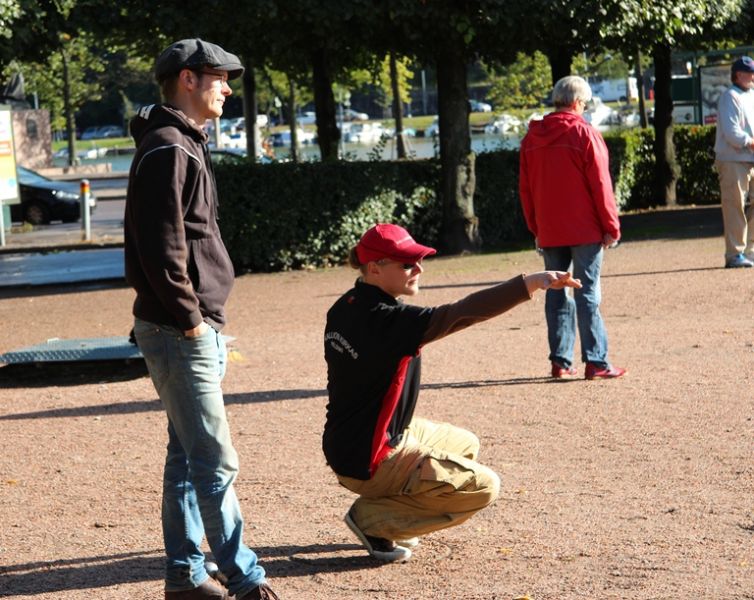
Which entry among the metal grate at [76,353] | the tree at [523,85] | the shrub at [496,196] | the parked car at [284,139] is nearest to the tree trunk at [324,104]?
the shrub at [496,196]

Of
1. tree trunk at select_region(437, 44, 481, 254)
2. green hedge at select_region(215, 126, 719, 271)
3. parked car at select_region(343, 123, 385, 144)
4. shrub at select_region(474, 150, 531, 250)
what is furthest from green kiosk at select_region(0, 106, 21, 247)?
parked car at select_region(343, 123, 385, 144)

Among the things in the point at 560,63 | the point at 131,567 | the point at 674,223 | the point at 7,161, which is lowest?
the point at 131,567

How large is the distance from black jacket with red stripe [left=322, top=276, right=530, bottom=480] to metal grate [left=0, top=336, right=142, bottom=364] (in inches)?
191

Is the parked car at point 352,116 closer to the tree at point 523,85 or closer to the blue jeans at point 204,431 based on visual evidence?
the tree at point 523,85

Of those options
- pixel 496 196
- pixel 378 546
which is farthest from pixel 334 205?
pixel 378 546

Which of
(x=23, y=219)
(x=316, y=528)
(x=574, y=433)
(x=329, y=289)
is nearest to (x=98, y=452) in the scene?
(x=316, y=528)

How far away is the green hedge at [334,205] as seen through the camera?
16.2m

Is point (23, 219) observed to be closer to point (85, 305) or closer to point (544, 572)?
point (85, 305)

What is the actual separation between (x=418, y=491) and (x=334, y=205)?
12.0m

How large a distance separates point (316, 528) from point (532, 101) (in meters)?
32.8

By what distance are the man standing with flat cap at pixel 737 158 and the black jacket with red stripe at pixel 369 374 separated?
8.48 m

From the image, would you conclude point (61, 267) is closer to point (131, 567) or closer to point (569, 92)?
point (569, 92)

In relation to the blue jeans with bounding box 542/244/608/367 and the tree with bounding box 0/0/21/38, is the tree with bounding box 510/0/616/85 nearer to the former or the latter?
the tree with bounding box 0/0/21/38

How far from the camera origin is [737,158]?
1298 centimetres
